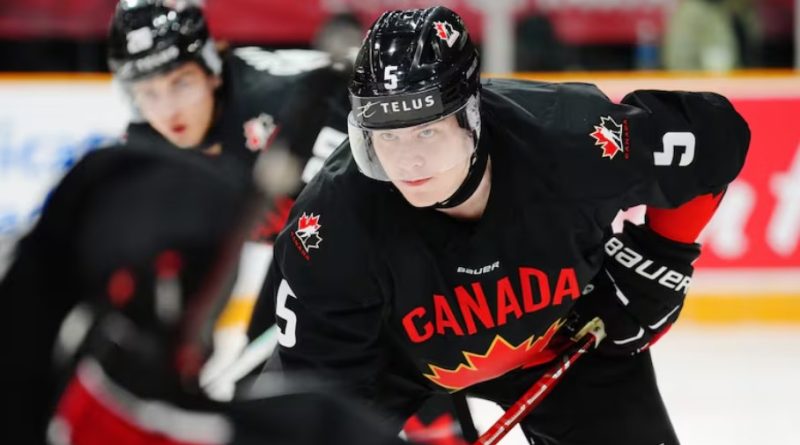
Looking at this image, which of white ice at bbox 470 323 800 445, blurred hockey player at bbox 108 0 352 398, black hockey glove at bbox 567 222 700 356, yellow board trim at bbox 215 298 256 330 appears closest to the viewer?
black hockey glove at bbox 567 222 700 356

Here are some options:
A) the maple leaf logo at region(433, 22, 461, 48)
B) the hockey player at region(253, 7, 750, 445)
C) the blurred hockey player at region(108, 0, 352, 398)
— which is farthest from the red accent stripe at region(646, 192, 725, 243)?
the blurred hockey player at region(108, 0, 352, 398)

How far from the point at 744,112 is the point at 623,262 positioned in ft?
8.41

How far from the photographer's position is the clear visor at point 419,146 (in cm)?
224

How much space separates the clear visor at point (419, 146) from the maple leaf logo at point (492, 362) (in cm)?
39

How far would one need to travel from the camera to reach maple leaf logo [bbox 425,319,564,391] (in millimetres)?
2484

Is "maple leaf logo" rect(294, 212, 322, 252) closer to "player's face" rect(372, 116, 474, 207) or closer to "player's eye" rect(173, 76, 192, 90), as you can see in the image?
"player's face" rect(372, 116, 474, 207)

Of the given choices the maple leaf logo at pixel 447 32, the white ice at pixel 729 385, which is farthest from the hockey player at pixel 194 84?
the white ice at pixel 729 385

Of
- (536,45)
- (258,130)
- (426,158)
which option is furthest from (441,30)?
(536,45)

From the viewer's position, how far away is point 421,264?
233 cm

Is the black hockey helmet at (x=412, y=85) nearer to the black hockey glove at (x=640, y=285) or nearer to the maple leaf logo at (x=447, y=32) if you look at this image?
the maple leaf logo at (x=447, y=32)

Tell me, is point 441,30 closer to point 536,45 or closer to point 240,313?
point 240,313

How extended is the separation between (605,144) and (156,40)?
1.47 metres

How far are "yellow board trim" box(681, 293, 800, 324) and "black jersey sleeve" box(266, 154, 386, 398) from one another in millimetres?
2770

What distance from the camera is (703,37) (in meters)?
5.59
